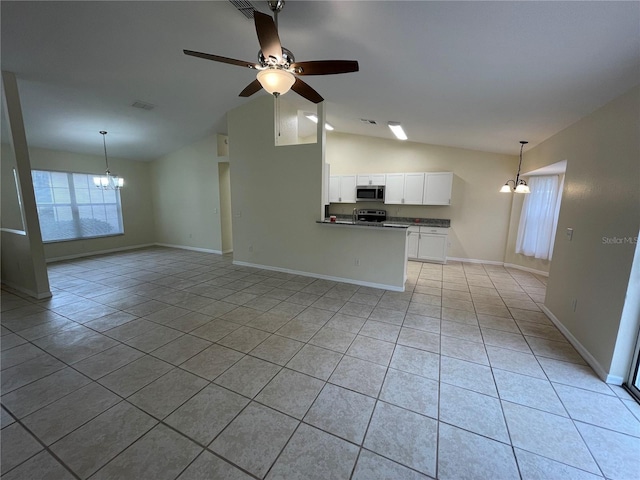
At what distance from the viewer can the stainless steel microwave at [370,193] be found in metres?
6.15

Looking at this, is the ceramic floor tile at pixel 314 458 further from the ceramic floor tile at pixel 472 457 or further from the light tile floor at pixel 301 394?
the ceramic floor tile at pixel 472 457

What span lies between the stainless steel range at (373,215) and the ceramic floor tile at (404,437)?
4990mm

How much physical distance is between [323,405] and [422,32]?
9.75 ft

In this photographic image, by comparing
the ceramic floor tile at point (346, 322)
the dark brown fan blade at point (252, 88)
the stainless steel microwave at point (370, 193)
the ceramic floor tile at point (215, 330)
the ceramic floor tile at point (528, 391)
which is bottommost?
the ceramic floor tile at point (528, 391)

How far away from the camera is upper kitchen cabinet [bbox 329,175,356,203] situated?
21.2 feet

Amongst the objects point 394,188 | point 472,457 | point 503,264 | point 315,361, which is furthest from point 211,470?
point 503,264

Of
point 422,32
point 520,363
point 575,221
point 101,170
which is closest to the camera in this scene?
point 422,32

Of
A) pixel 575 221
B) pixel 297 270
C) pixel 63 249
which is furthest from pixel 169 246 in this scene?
pixel 575 221

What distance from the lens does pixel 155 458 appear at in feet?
4.79

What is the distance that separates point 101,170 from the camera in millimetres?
6469

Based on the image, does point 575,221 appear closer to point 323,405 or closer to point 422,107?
point 422,107

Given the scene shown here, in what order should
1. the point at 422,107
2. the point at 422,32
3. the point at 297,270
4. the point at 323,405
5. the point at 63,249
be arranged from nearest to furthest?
the point at 323,405
the point at 422,32
the point at 422,107
the point at 297,270
the point at 63,249

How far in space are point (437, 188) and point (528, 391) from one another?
14.9 ft

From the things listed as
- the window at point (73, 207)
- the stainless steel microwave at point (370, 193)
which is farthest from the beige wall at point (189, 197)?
the stainless steel microwave at point (370, 193)
